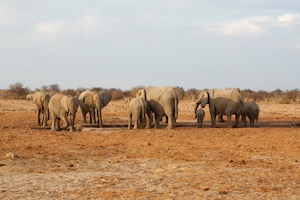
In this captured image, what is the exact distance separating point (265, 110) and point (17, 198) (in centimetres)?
3251

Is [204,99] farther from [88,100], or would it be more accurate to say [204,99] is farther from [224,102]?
[88,100]

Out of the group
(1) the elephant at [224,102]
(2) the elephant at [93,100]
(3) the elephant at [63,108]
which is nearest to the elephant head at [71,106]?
(3) the elephant at [63,108]

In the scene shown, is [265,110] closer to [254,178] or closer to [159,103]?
[159,103]

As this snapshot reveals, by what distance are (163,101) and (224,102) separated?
9.65 ft

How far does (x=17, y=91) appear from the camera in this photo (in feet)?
175

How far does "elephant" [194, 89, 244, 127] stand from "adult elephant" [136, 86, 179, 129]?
1865 millimetres

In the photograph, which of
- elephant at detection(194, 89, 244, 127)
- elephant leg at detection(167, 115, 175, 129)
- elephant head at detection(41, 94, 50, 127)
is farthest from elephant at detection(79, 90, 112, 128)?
elephant at detection(194, 89, 244, 127)

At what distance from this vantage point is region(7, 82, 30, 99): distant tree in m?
52.1

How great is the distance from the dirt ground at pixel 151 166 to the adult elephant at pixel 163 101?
3.29 metres

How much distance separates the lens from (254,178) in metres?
9.20

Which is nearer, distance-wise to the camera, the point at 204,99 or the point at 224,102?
the point at 224,102

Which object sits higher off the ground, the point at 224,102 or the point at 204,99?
the point at 204,99

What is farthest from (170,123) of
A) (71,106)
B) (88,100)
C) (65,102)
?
(88,100)

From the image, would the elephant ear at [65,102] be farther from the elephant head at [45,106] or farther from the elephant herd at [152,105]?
the elephant head at [45,106]
